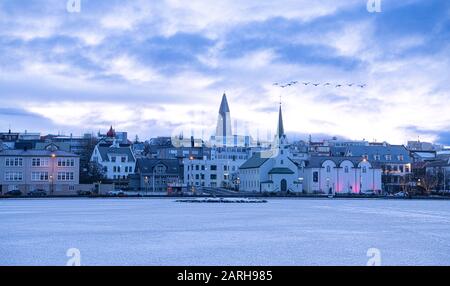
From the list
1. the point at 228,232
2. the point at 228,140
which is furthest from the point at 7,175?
the point at 228,140

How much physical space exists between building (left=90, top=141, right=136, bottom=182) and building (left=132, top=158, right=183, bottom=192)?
12.0 ft

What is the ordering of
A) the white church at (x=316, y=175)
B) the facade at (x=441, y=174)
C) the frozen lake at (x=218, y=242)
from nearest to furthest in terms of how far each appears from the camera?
the frozen lake at (x=218, y=242), the white church at (x=316, y=175), the facade at (x=441, y=174)

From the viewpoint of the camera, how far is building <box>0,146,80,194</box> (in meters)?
83.1

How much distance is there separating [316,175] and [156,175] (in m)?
27.3

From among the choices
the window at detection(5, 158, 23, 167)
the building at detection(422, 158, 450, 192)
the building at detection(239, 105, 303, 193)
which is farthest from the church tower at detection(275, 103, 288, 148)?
the window at detection(5, 158, 23, 167)

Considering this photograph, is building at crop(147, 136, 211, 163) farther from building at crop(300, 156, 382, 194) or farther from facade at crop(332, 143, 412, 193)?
facade at crop(332, 143, 412, 193)

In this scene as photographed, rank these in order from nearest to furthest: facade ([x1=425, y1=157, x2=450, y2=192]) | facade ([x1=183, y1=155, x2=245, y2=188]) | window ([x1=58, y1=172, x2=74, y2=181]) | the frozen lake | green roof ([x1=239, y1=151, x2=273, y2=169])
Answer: the frozen lake → window ([x1=58, y1=172, x2=74, y2=181]) → green roof ([x1=239, y1=151, x2=273, y2=169]) → facade ([x1=425, y1=157, x2=450, y2=192]) → facade ([x1=183, y1=155, x2=245, y2=188])

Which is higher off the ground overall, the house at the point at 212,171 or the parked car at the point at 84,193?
the house at the point at 212,171

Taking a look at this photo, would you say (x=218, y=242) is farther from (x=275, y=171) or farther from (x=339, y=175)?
(x=339, y=175)

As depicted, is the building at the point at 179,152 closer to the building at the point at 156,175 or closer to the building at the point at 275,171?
the building at the point at 156,175

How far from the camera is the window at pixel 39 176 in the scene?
8395 cm

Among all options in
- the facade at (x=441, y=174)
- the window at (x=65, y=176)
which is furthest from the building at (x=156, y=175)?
the facade at (x=441, y=174)

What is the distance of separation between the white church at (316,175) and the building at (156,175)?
14.5 meters
